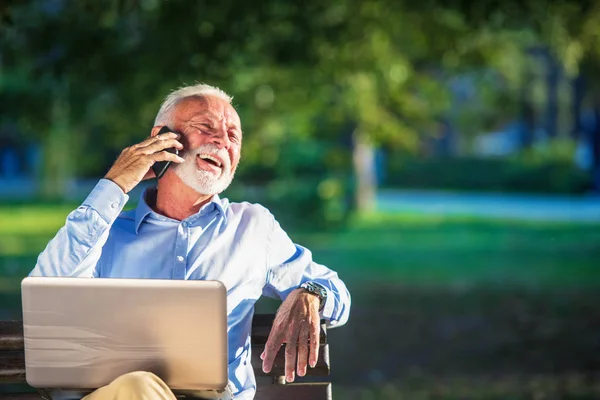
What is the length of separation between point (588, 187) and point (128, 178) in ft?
82.2

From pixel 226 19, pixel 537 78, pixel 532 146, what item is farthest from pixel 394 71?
pixel 532 146

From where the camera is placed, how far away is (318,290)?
3.16m

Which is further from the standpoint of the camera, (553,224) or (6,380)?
(553,224)

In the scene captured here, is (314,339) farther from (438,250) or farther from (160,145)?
(438,250)

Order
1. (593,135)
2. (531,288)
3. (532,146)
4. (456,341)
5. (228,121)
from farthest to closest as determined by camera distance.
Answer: (532,146) < (593,135) < (531,288) < (456,341) < (228,121)

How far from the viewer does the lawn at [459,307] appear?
7555 millimetres

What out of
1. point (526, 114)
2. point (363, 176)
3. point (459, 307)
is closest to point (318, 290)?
point (459, 307)

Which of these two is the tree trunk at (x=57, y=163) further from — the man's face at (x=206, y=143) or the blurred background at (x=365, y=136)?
the man's face at (x=206, y=143)

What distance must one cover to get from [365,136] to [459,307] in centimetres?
573

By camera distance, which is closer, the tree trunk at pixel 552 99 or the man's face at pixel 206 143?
the man's face at pixel 206 143

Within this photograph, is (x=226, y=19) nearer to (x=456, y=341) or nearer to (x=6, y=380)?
(x=456, y=341)

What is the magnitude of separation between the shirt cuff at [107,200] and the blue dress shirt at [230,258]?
20 cm

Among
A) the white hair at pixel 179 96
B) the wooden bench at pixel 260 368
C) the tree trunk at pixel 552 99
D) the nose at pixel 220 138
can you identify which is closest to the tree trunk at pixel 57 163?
the tree trunk at pixel 552 99

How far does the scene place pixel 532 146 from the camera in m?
29.6
